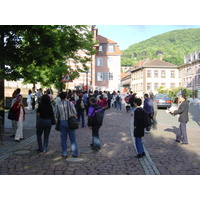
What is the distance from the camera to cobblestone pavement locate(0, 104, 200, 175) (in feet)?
20.3

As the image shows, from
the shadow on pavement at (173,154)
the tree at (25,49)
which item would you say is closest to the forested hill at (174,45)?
the shadow on pavement at (173,154)

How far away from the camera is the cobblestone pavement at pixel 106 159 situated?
20.3 feet

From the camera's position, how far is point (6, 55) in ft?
32.1

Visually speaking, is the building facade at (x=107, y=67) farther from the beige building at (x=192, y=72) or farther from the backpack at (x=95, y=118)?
the backpack at (x=95, y=118)

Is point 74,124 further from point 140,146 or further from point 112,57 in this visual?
point 112,57

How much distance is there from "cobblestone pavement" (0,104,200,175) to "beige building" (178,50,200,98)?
5528 centimetres

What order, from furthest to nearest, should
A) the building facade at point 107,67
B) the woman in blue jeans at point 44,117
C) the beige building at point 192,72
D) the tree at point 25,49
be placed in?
the beige building at point 192,72 < the building facade at point 107,67 < the tree at point 25,49 < the woman in blue jeans at point 44,117

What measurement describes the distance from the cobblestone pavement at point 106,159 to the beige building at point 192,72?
181 feet

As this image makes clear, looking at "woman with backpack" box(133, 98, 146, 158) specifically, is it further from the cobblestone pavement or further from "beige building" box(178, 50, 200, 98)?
"beige building" box(178, 50, 200, 98)

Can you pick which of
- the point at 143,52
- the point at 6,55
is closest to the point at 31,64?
the point at 6,55

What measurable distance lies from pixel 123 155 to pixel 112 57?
53987 millimetres

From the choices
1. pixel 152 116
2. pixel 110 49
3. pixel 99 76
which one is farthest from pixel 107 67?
pixel 152 116

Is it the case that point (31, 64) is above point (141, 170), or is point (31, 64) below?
above

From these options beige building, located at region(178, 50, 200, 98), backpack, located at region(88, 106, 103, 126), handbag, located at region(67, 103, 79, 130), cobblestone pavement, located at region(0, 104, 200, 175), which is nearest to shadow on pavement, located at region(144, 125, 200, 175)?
cobblestone pavement, located at region(0, 104, 200, 175)
